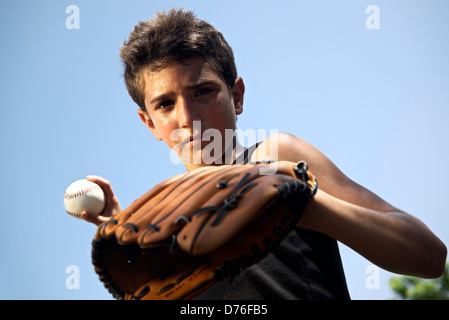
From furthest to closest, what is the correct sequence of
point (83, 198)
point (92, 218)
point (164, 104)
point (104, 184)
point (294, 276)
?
1. point (83, 198)
2. point (104, 184)
3. point (92, 218)
4. point (164, 104)
5. point (294, 276)

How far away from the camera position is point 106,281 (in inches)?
78.0

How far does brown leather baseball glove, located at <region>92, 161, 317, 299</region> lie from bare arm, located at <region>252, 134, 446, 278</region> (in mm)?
193

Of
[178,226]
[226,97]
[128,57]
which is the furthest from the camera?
[128,57]

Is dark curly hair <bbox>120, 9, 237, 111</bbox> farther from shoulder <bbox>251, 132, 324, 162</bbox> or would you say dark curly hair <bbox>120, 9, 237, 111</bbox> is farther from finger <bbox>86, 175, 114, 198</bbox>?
shoulder <bbox>251, 132, 324, 162</bbox>

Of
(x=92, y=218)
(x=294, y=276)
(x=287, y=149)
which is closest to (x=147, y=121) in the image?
(x=92, y=218)

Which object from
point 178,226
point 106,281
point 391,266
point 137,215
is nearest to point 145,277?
point 106,281

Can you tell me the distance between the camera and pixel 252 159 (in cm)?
250

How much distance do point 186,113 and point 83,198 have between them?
1254 mm

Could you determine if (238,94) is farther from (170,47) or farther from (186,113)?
(186,113)

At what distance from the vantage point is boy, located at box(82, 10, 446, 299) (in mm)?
1940

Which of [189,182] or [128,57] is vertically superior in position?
[128,57]

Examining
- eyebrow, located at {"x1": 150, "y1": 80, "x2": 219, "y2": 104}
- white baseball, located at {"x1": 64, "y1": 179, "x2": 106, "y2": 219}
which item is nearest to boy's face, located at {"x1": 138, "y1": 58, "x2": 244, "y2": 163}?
eyebrow, located at {"x1": 150, "y1": 80, "x2": 219, "y2": 104}
